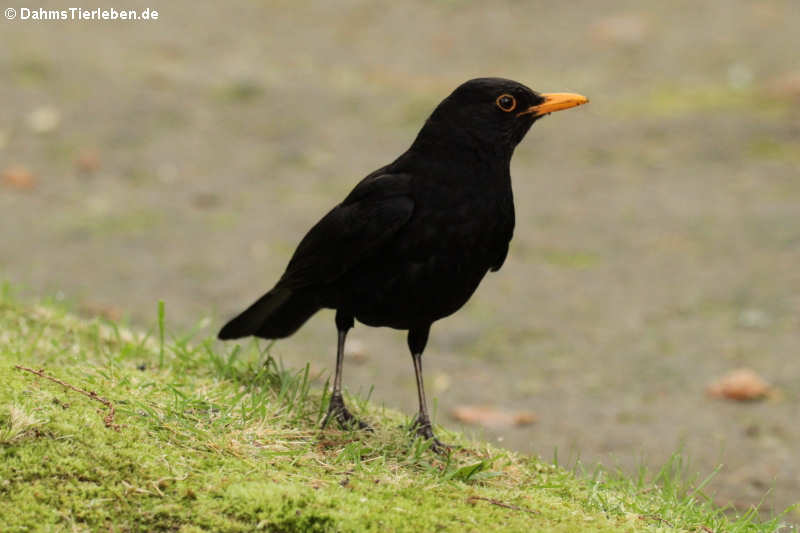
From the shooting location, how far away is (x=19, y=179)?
960 cm

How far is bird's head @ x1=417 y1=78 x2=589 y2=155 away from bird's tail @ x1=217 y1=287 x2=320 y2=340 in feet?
3.39

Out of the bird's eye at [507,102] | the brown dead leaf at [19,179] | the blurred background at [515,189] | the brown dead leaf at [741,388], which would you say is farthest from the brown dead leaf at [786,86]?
the bird's eye at [507,102]

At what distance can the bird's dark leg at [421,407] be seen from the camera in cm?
400

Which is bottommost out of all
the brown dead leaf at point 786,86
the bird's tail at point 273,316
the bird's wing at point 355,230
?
the bird's tail at point 273,316

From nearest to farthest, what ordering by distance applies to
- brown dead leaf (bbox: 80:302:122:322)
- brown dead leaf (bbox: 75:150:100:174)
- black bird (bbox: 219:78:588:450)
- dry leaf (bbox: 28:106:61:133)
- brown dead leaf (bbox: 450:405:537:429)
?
black bird (bbox: 219:78:588:450) < brown dead leaf (bbox: 450:405:537:429) < brown dead leaf (bbox: 80:302:122:322) < brown dead leaf (bbox: 75:150:100:174) < dry leaf (bbox: 28:106:61:133)

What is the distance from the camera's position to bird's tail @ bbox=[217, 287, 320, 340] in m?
4.73

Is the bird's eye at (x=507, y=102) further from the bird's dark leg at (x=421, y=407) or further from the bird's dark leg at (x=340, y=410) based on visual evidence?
the bird's dark leg at (x=340, y=410)

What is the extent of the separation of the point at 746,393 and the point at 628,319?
52.6 inches

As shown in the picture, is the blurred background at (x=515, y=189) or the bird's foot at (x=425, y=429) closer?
the bird's foot at (x=425, y=429)

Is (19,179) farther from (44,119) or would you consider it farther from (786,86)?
(786,86)

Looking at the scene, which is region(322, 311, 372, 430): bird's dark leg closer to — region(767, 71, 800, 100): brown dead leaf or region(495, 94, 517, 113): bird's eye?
region(495, 94, 517, 113): bird's eye

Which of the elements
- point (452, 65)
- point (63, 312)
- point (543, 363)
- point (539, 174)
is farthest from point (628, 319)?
point (452, 65)

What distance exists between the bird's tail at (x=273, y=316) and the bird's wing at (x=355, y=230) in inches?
13.5

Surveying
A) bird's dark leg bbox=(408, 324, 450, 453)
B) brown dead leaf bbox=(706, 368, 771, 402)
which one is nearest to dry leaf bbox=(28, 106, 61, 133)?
brown dead leaf bbox=(706, 368, 771, 402)
